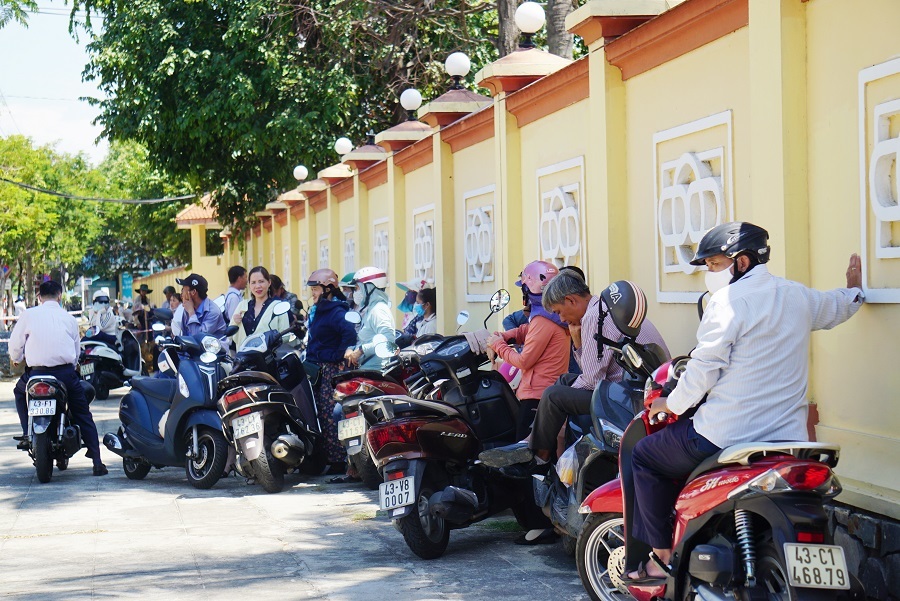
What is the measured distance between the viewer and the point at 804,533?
4285mm

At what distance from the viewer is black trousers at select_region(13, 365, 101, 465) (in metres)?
10.8

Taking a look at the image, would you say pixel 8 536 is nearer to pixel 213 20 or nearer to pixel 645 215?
pixel 645 215

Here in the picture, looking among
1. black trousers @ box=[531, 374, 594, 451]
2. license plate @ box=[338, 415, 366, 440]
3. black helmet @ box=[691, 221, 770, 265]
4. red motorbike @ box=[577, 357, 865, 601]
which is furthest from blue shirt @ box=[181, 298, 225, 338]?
black helmet @ box=[691, 221, 770, 265]

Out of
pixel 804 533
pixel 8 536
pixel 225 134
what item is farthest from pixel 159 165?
pixel 804 533

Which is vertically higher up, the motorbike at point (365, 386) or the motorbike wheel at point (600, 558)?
the motorbike at point (365, 386)

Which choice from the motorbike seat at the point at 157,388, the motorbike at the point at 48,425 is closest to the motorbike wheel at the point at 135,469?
the motorbike at the point at 48,425

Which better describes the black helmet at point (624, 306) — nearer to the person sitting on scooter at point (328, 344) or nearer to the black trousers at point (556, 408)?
the black trousers at point (556, 408)

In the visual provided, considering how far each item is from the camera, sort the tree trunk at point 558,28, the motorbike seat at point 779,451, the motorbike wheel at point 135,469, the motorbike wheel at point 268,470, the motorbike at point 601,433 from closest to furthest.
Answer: the motorbike seat at point 779,451 < the motorbike at point 601,433 < the motorbike wheel at point 268,470 < the motorbike wheel at point 135,469 < the tree trunk at point 558,28

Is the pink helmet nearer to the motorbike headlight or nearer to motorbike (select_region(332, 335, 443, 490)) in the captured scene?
motorbike (select_region(332, 335, 443, 490))

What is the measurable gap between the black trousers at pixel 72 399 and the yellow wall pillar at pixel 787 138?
22.3 ft

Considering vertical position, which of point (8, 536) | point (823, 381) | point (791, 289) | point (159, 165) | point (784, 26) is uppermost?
point (159, 165)

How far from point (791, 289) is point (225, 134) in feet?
62.7

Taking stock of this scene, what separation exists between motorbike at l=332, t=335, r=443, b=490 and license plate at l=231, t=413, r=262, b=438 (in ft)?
2.33

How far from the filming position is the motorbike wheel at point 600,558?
18.9 ft
